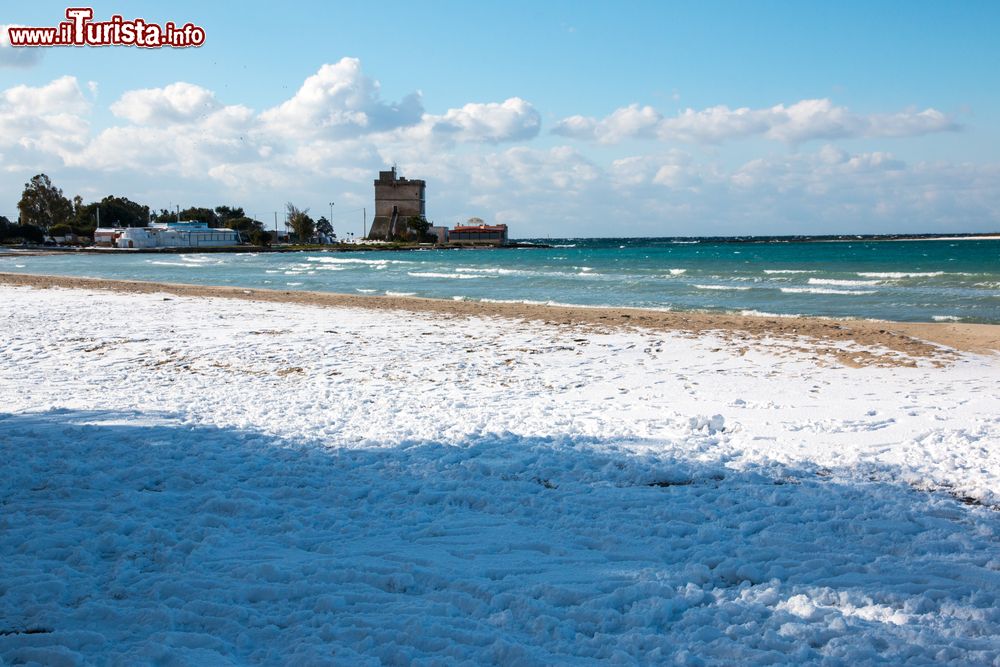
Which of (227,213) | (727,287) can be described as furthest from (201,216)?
(727,287)

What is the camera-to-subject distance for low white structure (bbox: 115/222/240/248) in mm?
93812

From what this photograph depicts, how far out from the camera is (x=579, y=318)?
51.6ft

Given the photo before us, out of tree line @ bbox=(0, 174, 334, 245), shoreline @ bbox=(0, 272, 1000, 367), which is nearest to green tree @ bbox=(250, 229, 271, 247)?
tree line @ bbox=(0, 174, 334, 245)

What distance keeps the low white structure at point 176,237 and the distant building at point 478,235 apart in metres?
34.6

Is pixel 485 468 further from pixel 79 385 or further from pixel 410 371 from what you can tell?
pixel 79 385

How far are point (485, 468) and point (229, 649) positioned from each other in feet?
8.56

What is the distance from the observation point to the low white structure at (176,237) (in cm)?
9381

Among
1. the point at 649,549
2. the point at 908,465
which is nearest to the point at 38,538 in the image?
the point at 649,549

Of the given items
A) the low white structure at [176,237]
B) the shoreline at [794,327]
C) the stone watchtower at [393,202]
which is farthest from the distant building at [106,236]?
the shoreline at [794,327]

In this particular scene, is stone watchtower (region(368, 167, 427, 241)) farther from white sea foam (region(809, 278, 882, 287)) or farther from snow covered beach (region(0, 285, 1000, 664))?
snow covered beach (region(0, 285, 1000, 664))

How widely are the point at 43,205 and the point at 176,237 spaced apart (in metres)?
34.7

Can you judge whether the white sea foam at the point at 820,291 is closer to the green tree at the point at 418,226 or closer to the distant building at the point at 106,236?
the distant building at the point at 106,236

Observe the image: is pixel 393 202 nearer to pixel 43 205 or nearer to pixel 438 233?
pixel 438 233

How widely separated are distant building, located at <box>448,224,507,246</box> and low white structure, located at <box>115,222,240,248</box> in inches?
1362
